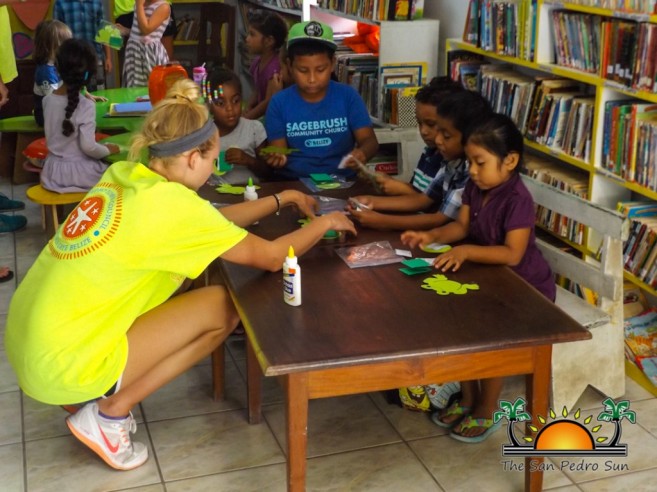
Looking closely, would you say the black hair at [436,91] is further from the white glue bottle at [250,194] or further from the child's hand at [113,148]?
the child's hand at [113,148]

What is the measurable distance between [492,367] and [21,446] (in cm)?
160

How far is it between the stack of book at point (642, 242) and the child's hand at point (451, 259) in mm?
1088

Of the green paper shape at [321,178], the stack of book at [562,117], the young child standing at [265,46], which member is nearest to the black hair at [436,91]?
the green paper shape at [321,178]

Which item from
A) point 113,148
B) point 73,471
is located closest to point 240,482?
point 73,471

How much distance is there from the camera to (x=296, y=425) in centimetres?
212

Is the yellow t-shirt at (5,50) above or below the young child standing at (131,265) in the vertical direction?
above

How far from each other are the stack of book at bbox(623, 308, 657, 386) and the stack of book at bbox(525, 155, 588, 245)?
0.45 m

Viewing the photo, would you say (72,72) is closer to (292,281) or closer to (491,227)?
(491,227)

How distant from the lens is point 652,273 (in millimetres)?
3398

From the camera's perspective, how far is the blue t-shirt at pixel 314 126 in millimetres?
3850

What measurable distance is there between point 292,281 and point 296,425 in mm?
360

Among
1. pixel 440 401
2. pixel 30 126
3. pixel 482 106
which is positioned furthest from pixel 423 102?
pixel 30 126

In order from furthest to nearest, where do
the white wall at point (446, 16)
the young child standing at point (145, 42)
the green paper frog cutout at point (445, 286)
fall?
the young child standing at point (145, 42) → the white wall at point (446, 16) → the green paper frog cutout at point (445, 286)

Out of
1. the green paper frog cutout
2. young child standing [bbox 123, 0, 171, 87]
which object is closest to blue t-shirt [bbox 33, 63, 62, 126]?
young child standing [bbox 123, 0, 171, 87]
